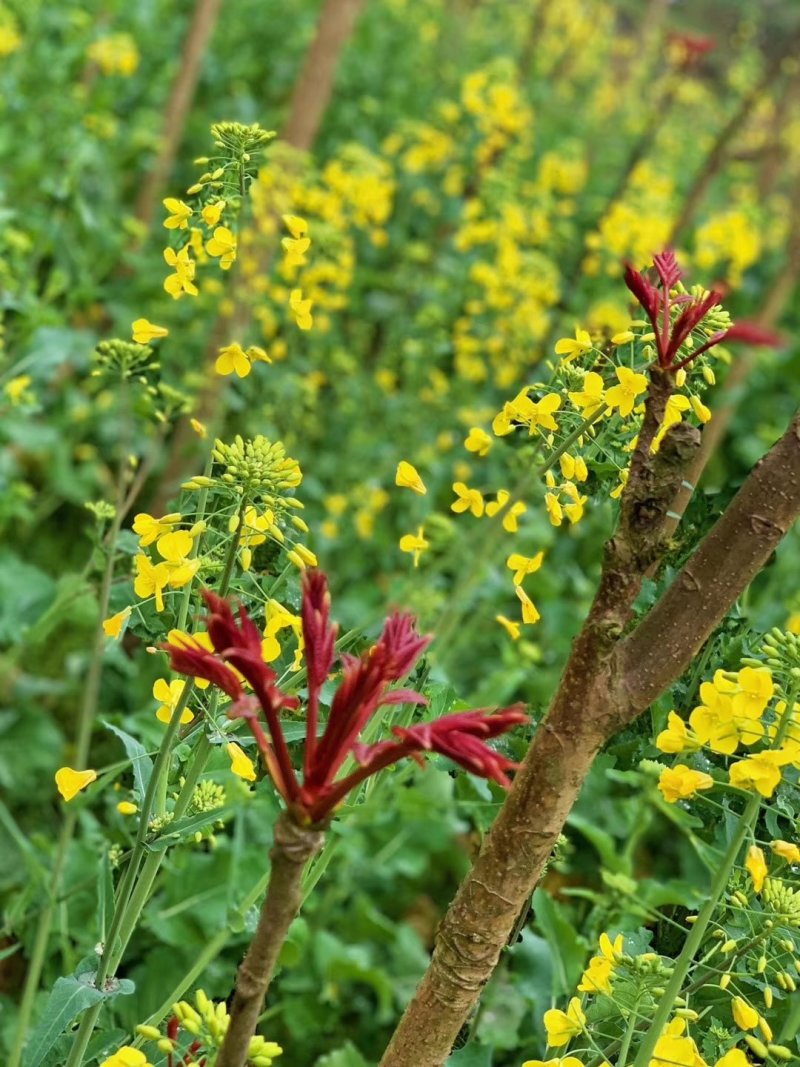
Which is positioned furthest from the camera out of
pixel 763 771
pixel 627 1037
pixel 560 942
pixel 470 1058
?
pixel 560 942

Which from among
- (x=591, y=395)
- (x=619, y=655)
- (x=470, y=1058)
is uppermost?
(x=591, y=395)

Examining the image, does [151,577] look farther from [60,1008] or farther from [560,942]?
[560,942]

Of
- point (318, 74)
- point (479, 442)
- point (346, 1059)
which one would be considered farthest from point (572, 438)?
point (318, 74)

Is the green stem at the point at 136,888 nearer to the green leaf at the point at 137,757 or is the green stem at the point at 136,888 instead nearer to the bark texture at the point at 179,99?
the green leaf at the point at 137,757

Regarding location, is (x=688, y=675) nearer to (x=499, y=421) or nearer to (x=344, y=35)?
(x=499, y=421)

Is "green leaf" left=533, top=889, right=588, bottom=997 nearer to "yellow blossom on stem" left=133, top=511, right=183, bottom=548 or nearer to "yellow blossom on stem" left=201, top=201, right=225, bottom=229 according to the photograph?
"yellow blossom on stem" left=133, top=511, right=183, bottom=548

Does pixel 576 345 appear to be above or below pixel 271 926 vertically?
above

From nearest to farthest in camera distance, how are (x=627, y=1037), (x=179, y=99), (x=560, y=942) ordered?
(x=627, y=1037)
(x=560, y=942)
(x=179, y=99)

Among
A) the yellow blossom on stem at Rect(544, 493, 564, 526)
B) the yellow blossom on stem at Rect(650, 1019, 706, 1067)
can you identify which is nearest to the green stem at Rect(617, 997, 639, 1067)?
the yellow blossom on stem at Rect(650, 1019, 706, 1067)

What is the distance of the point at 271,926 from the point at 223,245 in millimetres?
775

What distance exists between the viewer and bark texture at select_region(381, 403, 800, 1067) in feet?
4.23

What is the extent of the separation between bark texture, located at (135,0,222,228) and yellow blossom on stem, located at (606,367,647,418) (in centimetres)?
392

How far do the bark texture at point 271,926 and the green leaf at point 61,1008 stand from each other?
0.94 ft

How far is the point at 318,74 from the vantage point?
4.62m
